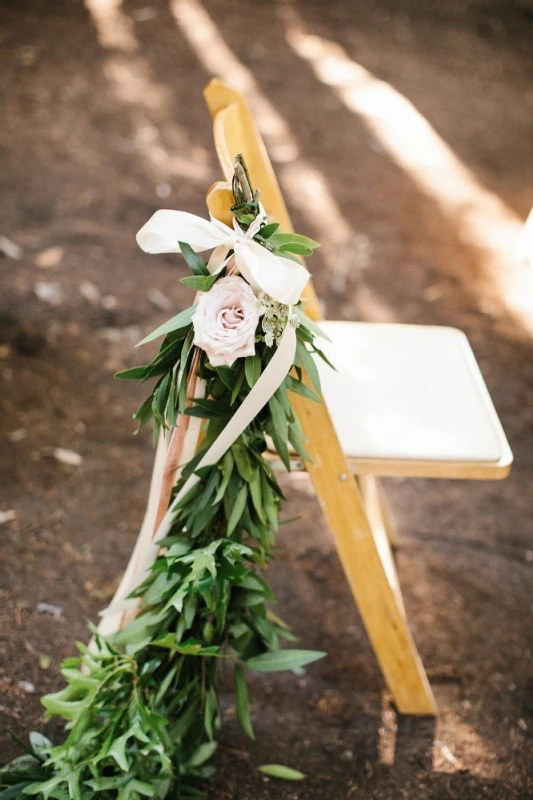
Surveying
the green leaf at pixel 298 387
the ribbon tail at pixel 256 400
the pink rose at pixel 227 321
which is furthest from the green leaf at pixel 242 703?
the pink rose at pixel 227 321

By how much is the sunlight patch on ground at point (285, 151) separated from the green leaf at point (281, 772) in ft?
6.88

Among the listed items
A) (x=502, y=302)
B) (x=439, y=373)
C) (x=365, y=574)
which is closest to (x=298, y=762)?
(x=365, y=574)

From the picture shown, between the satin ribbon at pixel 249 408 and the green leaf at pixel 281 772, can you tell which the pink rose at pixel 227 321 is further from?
the green leaf at pixel 281 772

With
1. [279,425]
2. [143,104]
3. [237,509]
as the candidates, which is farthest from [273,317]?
[143,104]

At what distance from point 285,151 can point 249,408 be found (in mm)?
3205

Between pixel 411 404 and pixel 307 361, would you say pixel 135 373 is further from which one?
pixel 411 404

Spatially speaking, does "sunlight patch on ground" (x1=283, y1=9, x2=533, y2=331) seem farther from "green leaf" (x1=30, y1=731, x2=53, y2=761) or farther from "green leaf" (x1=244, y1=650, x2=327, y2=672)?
"green leaf" (x1=30, y1=731, x2=53, y2=761)

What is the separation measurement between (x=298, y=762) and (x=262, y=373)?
106 cm

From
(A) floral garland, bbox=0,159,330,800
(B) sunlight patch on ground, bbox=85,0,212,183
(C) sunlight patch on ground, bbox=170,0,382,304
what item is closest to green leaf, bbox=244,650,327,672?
(A) floral garland, bbox=0,159,330,800

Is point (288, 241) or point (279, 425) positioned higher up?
point (288, 241)

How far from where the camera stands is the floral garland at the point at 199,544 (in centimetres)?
117

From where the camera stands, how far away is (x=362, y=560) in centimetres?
159

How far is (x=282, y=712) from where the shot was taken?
1875 mm

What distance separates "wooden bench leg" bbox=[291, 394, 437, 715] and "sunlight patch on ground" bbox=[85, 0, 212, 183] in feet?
8.40
